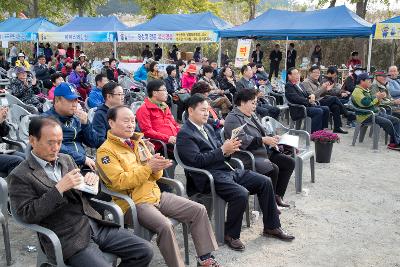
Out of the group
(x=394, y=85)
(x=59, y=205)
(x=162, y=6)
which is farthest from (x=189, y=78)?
(x=162, y=6)

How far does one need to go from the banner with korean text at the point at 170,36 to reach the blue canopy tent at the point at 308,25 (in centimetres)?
48

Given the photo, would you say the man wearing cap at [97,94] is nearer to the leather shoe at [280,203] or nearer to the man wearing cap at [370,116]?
the leather shoe at [280,203]

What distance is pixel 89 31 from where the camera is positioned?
674 inches

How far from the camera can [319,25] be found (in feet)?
40.7

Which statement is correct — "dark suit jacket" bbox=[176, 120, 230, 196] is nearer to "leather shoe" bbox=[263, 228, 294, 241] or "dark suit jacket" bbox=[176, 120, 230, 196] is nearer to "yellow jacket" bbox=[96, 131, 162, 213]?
"yellow jacket" bbox=[96, 131, 162, 213]

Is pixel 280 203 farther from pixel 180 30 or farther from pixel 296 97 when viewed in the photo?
pixel 180 30

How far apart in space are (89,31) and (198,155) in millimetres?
14571

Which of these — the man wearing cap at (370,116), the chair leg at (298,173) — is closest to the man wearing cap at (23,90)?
the chair leg at (298,173)

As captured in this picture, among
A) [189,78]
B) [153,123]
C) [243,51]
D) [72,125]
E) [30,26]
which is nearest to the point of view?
[72,125]

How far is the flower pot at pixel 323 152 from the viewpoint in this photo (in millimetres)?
6727

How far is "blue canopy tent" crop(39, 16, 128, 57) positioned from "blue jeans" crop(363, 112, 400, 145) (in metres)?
10.9

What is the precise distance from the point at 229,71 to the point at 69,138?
5807 mm

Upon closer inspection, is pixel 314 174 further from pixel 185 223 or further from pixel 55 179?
pixel 55 179

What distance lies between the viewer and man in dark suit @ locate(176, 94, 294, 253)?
3820mm
